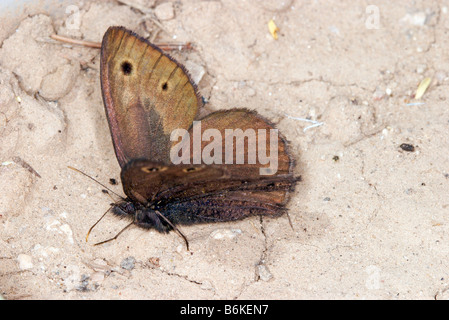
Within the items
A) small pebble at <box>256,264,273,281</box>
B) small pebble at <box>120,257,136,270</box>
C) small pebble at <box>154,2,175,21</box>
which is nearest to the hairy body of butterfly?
small pebble at <box>120,257,136,270</box>

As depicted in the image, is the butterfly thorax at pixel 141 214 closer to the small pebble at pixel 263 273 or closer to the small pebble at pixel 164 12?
the small pebble at pixel 263 273

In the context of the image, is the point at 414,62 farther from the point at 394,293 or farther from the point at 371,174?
the point at 394,293

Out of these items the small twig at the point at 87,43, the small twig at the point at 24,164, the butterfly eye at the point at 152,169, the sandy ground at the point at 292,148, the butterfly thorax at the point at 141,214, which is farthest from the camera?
the small twig at the point at 87,43

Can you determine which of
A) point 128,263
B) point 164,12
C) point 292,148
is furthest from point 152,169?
point 164,12

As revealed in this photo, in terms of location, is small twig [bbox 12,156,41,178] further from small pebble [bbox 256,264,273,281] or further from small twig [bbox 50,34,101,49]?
small pebble [bbox 256,264,273,281]

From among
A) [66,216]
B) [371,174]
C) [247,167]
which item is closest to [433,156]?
[371,174]

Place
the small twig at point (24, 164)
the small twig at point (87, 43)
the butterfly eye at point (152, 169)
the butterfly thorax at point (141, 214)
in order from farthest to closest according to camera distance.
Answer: the small twig at point (87, 43), the small twig at point (24, 164), the butterfly thorax at point (141, 214), the butterfly eye at point (152, 169)

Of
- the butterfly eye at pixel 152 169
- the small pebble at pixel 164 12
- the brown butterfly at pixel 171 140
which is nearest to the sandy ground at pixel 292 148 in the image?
the small pebble at pixel 164 12
